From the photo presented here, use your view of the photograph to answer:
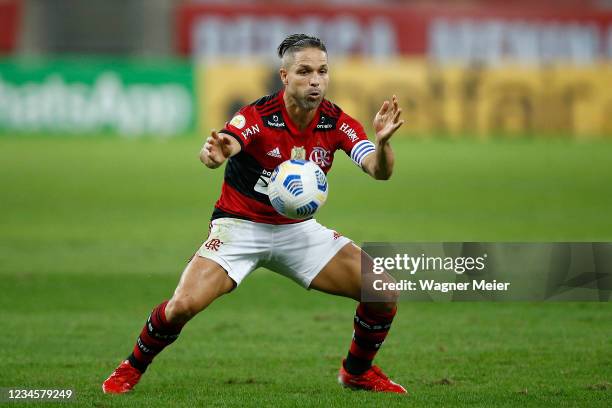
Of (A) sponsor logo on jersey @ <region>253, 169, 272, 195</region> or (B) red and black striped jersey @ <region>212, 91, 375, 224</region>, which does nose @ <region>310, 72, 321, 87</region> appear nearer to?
(B) red and black striped jersey @ <region>212, 91, 375, 224</region>

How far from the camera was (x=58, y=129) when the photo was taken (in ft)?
100

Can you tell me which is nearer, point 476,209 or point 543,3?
point 476,209

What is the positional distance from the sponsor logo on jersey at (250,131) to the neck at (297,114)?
0.26 meters

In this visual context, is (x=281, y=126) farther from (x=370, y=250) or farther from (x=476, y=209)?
(x=476, y=209)

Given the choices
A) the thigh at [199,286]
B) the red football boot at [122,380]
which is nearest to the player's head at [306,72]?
the thigh at [199,286]

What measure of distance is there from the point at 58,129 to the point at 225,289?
24.7 metres

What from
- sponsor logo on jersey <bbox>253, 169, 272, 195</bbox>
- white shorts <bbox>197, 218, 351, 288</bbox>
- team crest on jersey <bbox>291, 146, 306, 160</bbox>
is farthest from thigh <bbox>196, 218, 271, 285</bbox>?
team crest on jersey <bbox>291, 146, 306, 160</bbox>

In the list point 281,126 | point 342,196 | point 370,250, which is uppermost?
point 281,126

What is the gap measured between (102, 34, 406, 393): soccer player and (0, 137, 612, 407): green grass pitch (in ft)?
1.24

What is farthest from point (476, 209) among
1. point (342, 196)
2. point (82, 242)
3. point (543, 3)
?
point (543, 3)

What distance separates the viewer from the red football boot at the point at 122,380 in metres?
6.80

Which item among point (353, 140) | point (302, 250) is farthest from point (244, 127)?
point (302, 250)

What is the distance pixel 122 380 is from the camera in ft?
22.5

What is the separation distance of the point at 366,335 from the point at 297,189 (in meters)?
1.17
